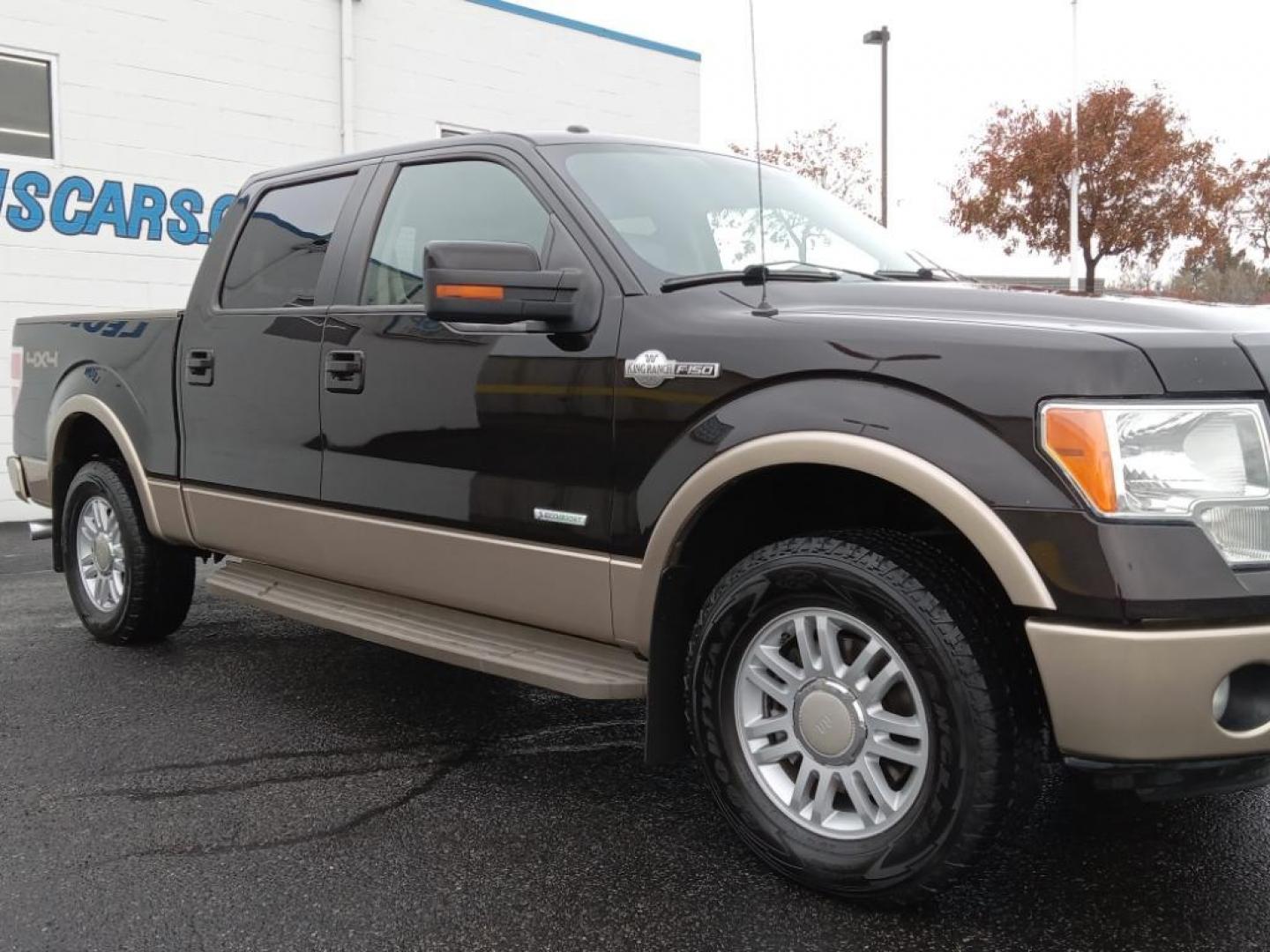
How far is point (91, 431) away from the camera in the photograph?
17.2 ft

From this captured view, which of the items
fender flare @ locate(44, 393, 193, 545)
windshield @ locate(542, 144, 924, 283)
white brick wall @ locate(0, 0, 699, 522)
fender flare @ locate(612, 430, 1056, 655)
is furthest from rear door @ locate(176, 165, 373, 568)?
white brick wall @ locate(0, 0, 699, 522)

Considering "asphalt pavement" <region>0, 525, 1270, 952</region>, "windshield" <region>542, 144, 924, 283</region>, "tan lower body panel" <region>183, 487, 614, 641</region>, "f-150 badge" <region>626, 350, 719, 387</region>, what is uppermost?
"windshield" <region>542, 144, 924, 283</region>

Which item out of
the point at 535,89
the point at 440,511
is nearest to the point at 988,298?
A: the point at 440,511

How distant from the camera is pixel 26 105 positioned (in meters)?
9.63

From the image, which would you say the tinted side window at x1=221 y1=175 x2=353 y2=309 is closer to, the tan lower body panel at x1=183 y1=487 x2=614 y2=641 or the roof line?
the tan lower body panel at x1=183 y1=487 x2=614 y2=641

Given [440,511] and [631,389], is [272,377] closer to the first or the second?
[440,511]

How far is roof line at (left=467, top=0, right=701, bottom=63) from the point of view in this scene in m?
12.8

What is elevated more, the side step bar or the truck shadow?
the side step bar

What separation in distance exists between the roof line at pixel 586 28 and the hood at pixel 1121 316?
10.9 metres

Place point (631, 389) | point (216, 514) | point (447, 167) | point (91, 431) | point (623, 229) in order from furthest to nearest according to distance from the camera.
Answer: point (91, 431)
point (216, 514)
point (447, 167)
point (623, 229)
point (631, 389)

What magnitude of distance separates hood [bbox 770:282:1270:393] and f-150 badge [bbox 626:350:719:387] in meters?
0.25

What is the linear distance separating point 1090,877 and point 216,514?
128 inches

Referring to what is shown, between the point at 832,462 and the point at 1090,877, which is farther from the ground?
the point at 832,462

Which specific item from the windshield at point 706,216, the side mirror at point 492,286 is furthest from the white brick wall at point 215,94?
the side mirror at point 492,286
